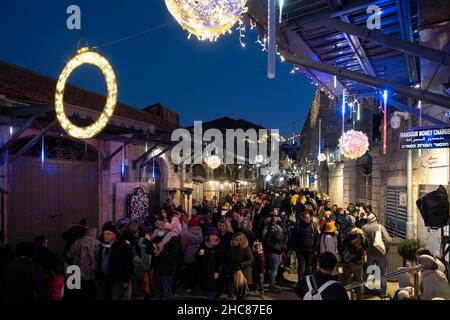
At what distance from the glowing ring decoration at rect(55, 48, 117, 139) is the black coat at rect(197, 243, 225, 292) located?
3202 millimetres

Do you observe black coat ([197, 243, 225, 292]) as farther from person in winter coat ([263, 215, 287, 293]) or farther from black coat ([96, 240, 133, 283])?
person in winter coat ([263, 215, 287, 293])

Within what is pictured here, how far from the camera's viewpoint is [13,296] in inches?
181

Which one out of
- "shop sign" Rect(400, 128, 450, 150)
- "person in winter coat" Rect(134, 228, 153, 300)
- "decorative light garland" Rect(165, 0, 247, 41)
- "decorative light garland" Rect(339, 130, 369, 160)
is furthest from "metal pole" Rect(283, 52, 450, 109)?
"person in winter coat" Rect(134, 228, 153, 300)

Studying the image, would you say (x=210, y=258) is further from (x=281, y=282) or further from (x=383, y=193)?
(x=383, y=193)

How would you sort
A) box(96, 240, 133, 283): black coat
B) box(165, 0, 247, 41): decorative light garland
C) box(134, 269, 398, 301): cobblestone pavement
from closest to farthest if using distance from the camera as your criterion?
1. box(165, 0, 247, 41): decorative light garland
2. box(96, 240, 133, 283): black coat
3. box(134, 269, 398, 301): cobblestone pavement

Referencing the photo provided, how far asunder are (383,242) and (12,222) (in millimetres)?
8724

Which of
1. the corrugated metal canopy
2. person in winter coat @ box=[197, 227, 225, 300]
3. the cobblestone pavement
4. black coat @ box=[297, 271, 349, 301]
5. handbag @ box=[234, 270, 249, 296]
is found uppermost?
the corrugated metal canopy

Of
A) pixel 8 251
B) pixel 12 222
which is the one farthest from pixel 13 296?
pixel 12 222

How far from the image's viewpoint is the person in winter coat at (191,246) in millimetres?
8203

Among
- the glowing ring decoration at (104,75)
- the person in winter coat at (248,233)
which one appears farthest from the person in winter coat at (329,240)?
the glowing ring decoration at (104,75)

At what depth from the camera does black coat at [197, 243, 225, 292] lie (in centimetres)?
712

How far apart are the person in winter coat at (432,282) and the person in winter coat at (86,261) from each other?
5.40m

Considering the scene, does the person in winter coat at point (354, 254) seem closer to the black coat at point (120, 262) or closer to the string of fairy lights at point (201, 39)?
the string of fairy lights at point (201, 39)

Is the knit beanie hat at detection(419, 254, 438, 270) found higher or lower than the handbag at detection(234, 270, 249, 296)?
higher
